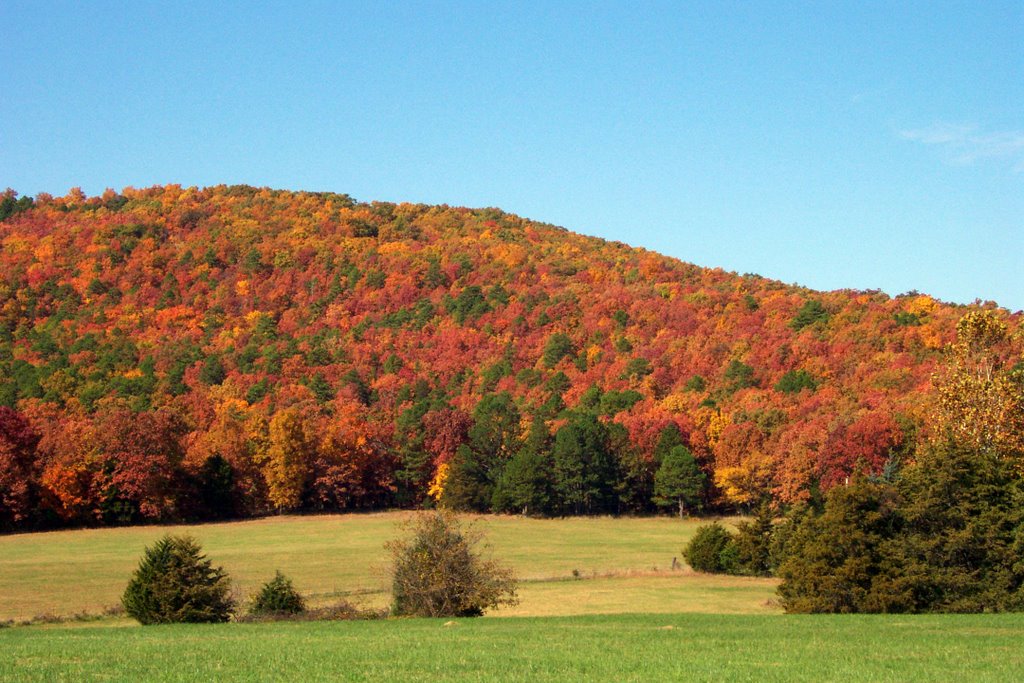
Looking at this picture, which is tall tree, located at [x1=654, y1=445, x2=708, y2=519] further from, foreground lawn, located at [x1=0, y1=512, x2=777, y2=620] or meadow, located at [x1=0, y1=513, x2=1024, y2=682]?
meadow, located at [x1=0, y1=513, x2=1024, y2=682]

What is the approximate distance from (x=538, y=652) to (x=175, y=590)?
53.6 feet

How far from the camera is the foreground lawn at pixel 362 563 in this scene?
44.0 m

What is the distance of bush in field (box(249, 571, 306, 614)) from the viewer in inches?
1417

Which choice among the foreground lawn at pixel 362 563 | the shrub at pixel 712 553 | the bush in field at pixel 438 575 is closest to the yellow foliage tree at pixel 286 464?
the foreground lawn at pixel 362 563

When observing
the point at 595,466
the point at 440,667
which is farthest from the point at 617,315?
the point at 440,667

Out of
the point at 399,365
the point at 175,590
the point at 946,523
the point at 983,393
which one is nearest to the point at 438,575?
the point at 175,590

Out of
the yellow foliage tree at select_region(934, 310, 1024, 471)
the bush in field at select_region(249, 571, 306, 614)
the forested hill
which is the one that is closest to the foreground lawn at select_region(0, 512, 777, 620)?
the bush in field at select_region(249, 571, 306, 614)

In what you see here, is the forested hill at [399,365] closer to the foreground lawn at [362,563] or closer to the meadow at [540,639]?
the foreground lawn at [362,563]

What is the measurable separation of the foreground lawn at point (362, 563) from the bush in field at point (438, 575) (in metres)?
1.39

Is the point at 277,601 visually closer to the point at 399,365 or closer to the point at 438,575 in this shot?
the point at 438,575

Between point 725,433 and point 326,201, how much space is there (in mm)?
120807

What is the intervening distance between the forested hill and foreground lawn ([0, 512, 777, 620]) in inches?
215

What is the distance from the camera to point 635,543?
71.2m

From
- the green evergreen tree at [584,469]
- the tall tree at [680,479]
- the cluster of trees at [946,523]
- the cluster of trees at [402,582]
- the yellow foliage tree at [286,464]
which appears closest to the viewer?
the cluster of trees at [402,582]
